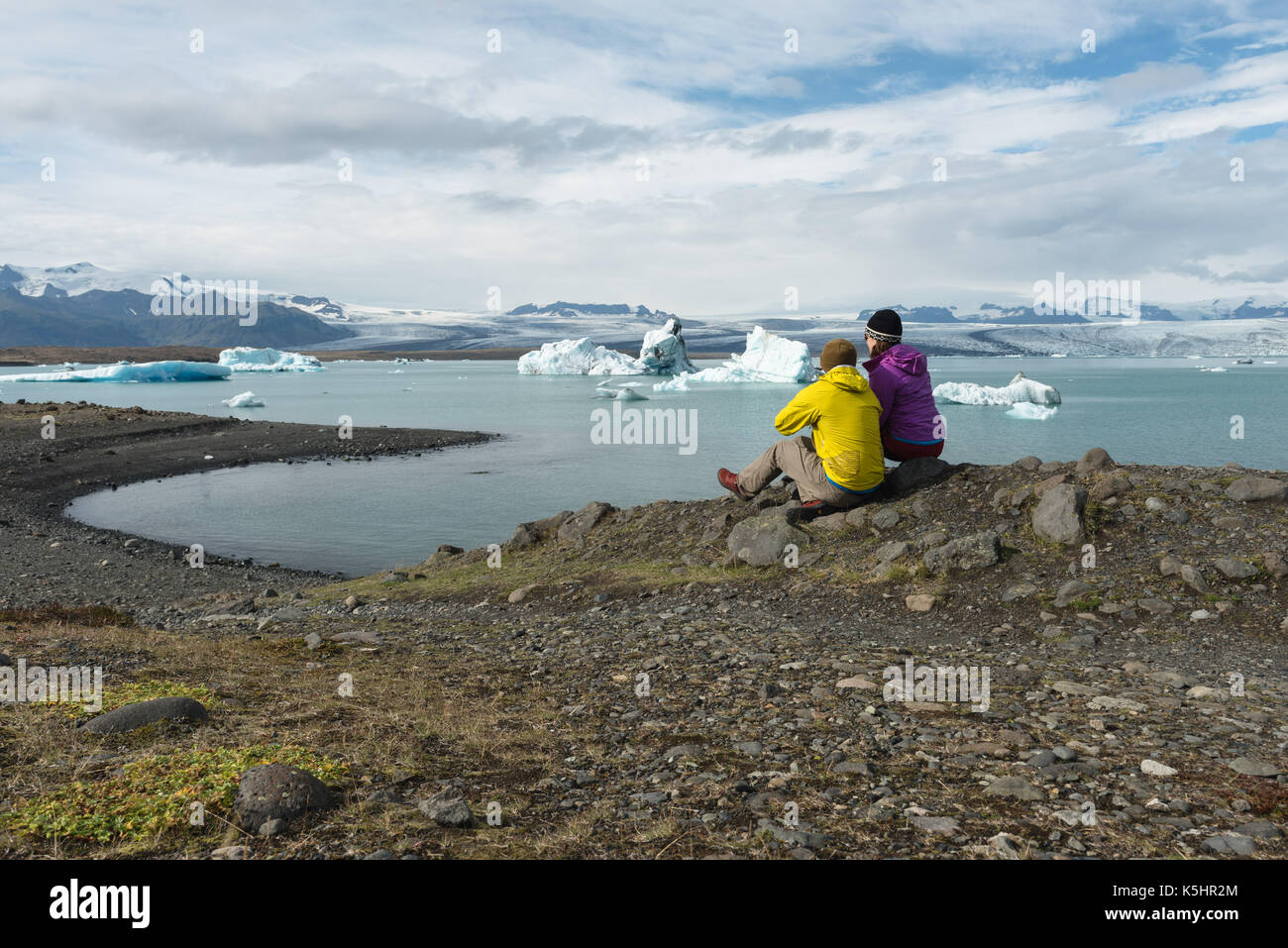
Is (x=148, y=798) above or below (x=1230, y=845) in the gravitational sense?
above

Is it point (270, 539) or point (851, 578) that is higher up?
point (851, 578)

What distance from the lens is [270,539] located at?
74.1 ft

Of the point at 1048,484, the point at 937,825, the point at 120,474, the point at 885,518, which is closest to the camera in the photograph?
the point at 937,825

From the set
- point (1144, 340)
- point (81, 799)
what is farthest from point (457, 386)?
point (1144, 340)

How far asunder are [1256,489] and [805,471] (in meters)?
4.88

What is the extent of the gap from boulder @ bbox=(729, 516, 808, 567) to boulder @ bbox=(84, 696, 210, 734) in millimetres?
6637

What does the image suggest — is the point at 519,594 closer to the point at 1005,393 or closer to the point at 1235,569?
the point at 1235,569

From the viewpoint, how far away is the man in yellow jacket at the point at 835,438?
9758 mm

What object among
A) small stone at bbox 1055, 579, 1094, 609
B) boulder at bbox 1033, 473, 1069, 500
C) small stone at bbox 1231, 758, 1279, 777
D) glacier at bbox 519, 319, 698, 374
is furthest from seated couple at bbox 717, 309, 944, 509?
glacier at bbox 519, 319, 698, 374

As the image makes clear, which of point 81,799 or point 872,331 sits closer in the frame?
point 81,799

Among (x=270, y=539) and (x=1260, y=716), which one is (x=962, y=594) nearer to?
(x=1260, y=716)

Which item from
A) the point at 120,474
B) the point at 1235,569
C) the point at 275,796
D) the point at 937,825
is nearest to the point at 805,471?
the point at 1235,569

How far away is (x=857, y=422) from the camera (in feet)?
32.4
